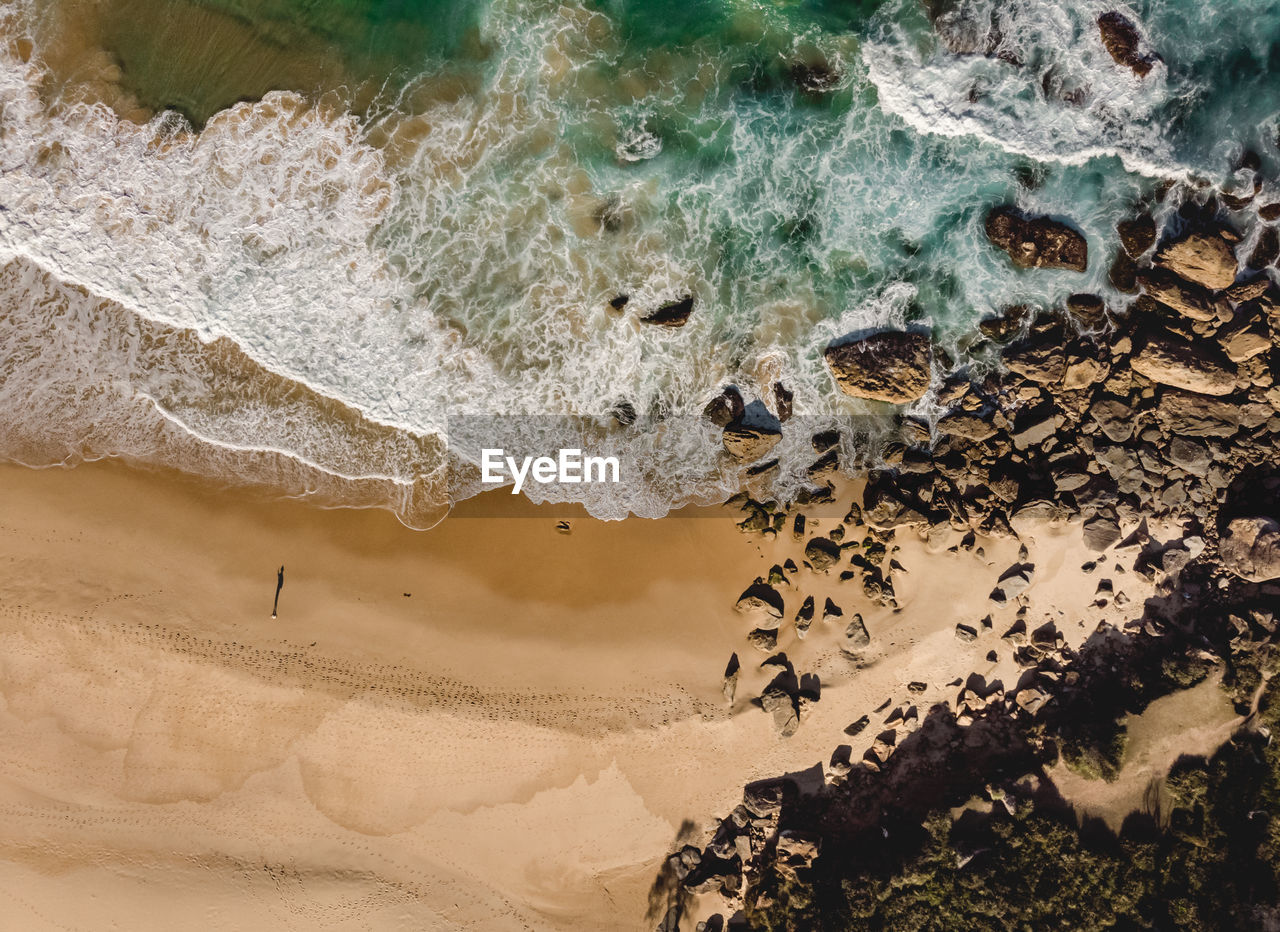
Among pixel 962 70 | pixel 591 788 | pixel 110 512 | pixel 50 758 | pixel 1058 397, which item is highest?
pixel 962 70

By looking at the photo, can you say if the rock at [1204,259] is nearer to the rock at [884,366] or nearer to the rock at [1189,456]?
the rock at [1189,456]

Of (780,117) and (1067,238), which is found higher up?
(780,117)

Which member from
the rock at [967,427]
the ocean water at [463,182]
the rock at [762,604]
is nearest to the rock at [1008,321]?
the ocean water at [463,182]

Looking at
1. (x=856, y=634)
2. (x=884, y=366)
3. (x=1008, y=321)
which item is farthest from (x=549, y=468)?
(x=1008, y=321)

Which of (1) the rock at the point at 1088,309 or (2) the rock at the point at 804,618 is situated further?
(1) the rock at the point at 1088,309

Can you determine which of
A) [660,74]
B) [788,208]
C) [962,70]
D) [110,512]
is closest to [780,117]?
[788,208]

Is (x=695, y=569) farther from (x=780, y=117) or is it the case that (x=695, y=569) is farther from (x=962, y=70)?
(x=962, y=70)

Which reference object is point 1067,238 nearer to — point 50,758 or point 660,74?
point 660,74
